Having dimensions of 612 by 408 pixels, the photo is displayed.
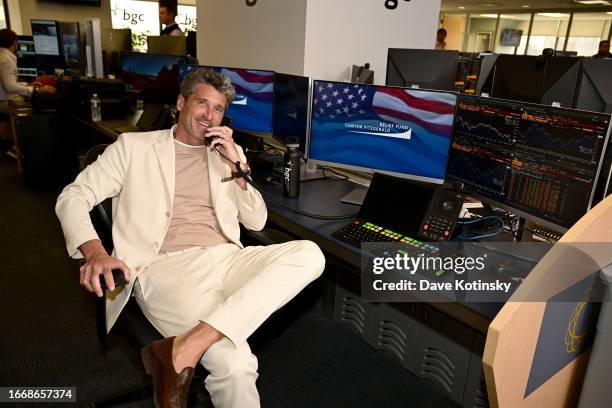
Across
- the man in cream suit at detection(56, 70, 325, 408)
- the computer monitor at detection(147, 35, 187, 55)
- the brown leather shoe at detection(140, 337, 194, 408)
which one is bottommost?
the brown leather shoe at detection(140, 337, 194, 408)

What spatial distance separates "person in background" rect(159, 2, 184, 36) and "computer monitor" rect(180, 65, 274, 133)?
6.68 ft

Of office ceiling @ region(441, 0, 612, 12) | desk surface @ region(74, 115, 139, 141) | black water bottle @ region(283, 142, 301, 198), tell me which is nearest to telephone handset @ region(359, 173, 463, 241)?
black water bottle @ region(283, 142, 301, 198)

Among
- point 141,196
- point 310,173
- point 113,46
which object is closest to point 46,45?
point 113,46

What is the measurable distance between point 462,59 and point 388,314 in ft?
12.6

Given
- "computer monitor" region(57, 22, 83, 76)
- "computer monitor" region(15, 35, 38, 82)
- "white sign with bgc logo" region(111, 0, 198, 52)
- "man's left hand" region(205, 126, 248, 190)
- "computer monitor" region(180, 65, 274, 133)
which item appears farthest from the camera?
"white sign with bgc logo" region(111, 0, 198, 52)

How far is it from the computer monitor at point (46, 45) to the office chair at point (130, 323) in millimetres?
→ 4204

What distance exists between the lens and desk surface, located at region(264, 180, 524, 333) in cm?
129

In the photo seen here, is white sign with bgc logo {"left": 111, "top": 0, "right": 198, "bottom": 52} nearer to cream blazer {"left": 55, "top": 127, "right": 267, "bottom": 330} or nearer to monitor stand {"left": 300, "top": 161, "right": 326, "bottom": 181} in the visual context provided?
monitor stand {"left": 300, "top": 161, "right": 326, "bottom": 181}

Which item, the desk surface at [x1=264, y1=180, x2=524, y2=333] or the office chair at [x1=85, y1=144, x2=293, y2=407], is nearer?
the desk surface at [x1=264, y1=180, x2=524, y2=333]

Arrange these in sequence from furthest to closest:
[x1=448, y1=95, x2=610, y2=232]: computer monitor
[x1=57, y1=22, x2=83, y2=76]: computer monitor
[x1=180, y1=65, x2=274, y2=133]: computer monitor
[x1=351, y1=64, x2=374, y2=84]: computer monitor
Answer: [x1=57, y1=22, x2=83, y2=76]: computer monitor < [x1=351, y1=64, x2=374, y2=84]: computer monitor < [x1=180, y1=65, x2=274, y2=133]: computer monitor < [x1=448, y1=95, x2=610, y2=232]: computer monitor

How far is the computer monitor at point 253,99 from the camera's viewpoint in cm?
258

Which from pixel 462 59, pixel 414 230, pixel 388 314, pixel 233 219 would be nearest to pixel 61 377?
→ pixel 233 219

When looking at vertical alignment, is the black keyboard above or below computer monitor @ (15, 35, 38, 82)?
below

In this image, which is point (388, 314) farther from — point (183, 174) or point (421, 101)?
point (183, 174)
